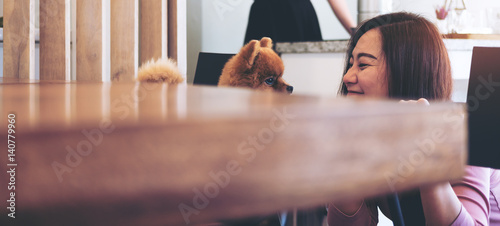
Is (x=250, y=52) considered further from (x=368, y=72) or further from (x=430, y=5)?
(x=430, y=5)

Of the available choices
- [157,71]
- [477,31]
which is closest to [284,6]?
[477,31]

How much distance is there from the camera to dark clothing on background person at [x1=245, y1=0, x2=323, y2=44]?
93.3 inches

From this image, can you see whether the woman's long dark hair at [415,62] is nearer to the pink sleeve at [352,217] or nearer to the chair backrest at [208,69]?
the pink sleeve at [352,217]

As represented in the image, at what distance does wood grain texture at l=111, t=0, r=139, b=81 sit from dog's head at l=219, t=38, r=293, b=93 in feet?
1.15

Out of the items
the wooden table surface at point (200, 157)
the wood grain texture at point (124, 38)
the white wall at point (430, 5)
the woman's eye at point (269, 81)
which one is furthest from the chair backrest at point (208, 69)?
the white wall at point (430, 5)

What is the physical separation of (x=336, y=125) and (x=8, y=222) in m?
0.08

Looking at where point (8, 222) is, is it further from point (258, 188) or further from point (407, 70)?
point (407, 70)

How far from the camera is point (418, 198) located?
3.41ft

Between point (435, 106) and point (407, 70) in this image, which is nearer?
point (435, 106)

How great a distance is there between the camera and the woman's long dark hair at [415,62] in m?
1.16

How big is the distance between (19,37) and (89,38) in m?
0.15

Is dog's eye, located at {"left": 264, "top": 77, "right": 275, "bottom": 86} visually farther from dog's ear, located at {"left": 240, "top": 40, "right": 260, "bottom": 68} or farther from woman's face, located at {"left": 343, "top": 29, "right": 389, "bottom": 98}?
woman's face, located at {"left": 343, "top": 29, "right": 389, "bottom": 98}

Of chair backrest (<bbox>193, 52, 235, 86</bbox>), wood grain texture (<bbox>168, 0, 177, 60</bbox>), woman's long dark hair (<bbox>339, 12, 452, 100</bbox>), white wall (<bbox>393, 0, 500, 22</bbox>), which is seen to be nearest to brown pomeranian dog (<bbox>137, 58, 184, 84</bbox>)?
wood grain texture (<bbox>168, 0, 177, 60</bbox>)

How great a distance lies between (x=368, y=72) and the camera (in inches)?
44.9
